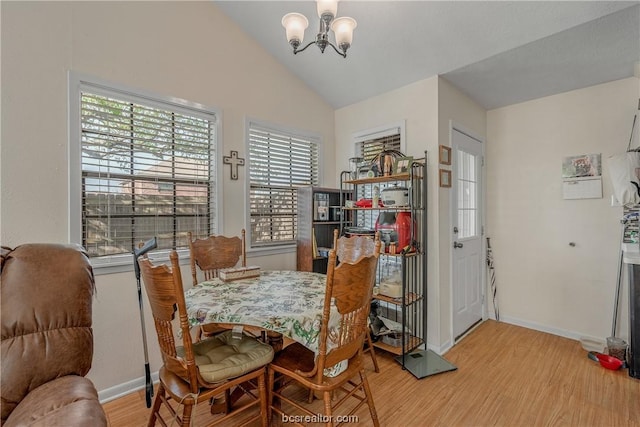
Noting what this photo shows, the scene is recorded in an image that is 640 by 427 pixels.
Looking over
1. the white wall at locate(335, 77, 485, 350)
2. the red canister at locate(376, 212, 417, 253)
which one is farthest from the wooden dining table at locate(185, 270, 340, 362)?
the white wall at locate(335, 77, 485, 350)

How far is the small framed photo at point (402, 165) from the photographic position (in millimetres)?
2580

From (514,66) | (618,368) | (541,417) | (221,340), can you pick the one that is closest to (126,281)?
(221,340)

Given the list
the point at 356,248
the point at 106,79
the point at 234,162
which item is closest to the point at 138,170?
the point at 106,79

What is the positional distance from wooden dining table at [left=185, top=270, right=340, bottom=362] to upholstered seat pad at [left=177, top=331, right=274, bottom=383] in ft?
0.70

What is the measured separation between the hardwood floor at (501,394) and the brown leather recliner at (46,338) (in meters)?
1.02

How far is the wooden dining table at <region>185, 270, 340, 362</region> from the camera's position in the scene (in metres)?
1.41

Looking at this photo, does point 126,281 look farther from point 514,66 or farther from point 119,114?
point 514,66

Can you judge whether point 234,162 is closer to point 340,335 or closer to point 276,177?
point 276,177

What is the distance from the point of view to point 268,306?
61.7 inches

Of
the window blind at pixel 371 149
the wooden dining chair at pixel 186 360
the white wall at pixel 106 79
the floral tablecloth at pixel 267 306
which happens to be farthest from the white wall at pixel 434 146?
the wooden dining chair at pixel 186 360

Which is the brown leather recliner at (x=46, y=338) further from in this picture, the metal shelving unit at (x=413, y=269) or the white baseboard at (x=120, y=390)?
the metal shelving unit at (x=413, y=269)

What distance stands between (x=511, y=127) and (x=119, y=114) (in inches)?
153

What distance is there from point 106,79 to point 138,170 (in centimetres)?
65

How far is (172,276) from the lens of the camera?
1.23 meters
